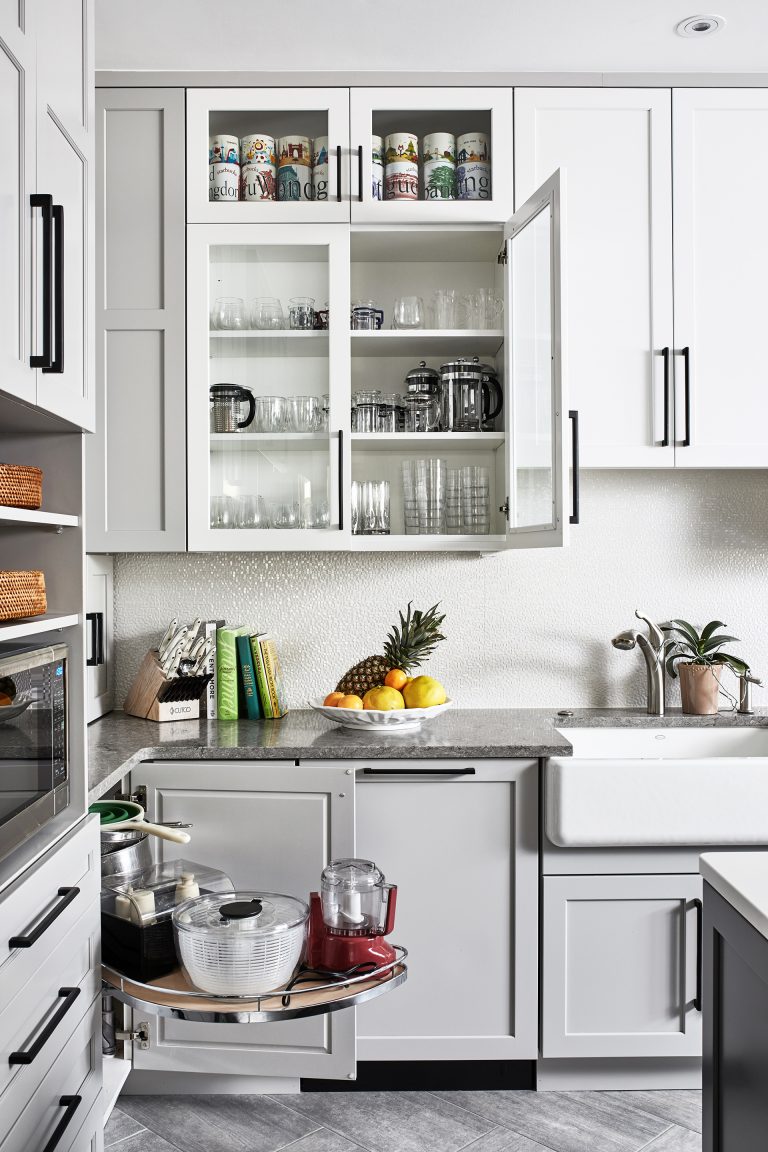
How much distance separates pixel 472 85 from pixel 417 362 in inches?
30.8

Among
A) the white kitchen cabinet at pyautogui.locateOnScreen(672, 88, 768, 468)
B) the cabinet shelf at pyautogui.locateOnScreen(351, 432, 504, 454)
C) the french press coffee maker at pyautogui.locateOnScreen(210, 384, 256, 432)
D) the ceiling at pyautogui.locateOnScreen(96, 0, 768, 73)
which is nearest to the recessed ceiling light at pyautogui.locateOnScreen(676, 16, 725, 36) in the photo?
the ceiling at pyautogui.locateOnScreen(96, 0, 768, 73)

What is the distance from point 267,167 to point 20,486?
152 centimetres

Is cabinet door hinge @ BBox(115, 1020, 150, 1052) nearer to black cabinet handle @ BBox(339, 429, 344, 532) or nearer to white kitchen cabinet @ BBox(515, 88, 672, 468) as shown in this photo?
black cabinet handle @ BBox(339, 429, 344, 532)

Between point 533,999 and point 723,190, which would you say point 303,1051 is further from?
point 723,190

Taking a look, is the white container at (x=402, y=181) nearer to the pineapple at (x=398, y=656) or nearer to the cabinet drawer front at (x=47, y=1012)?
the pineapple at (x=398, y=656)

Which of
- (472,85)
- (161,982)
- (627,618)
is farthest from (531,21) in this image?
(161,982)

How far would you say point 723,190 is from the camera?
2.49 m

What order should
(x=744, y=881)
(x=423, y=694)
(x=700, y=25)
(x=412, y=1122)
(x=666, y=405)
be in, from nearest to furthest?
(x=744, y=881) → (x=412, y=1122) → (x=700, y=25) → (x=423, y=694) → (x=666, y=405)

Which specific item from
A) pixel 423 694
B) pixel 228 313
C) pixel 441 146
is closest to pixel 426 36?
pixel 441 146

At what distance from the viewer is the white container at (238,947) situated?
1397 mm

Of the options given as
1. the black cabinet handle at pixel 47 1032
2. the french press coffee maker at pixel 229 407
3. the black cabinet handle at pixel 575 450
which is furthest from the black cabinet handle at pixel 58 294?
the black cabinet handle at pixel 575 450

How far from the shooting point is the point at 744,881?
1.26 meters

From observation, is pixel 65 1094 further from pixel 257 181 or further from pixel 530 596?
pixel 257 181

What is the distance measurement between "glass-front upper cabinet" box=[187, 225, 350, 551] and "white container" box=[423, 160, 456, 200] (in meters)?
0.30
